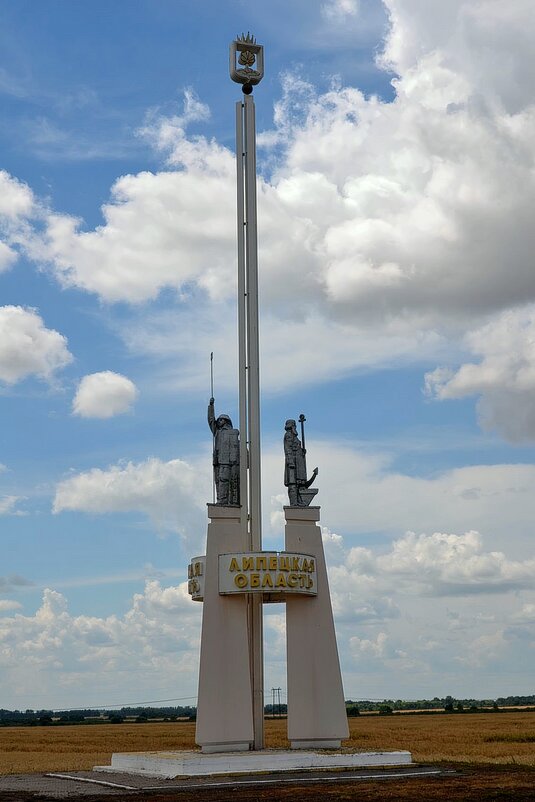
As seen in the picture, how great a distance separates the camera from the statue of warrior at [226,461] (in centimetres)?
3006

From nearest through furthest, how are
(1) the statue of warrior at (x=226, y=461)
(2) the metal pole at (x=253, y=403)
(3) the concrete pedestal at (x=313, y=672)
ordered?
(3) the concrete pedestal at (x=313, y=672), (2) the metal pole at (x=253, y=403), (1) the statue of warrior at (x=226, y=461)

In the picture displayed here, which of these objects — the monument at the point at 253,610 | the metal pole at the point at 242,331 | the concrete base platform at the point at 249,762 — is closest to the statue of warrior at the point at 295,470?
the monument at the point at 253,610

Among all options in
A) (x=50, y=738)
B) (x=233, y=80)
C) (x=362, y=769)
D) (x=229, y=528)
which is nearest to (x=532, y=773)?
(x=362, y=769)

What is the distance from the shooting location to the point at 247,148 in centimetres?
3259

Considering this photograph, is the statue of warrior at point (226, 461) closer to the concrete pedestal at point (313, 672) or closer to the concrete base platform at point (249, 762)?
the concrete pedestal at point (313, 672)

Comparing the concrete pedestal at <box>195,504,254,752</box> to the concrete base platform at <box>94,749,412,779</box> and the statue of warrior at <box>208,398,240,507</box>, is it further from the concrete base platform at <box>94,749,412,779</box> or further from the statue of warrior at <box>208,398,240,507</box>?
the statue of warrior at <box>208,398,240,507</box>

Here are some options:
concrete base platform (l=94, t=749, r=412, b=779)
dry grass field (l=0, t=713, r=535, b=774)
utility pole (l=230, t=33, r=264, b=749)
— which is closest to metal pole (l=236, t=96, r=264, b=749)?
utility pole (l=230, t=33, r=264, b=749)

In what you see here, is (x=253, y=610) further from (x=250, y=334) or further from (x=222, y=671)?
(x=250, y=334)

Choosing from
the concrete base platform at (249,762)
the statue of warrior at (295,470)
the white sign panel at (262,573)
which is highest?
the statue of warrior at (295,470)

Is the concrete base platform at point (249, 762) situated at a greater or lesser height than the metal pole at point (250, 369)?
lesser

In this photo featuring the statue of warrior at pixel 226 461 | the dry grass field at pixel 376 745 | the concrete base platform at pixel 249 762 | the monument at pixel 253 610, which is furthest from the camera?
the dry grass field at pixel 376 745

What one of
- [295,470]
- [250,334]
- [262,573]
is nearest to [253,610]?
[262,573]

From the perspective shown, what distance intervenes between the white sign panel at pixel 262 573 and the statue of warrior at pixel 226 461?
202 cm

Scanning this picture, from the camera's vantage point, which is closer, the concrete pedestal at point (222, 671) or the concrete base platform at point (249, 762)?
the concrete base platform at point (249, 762)
